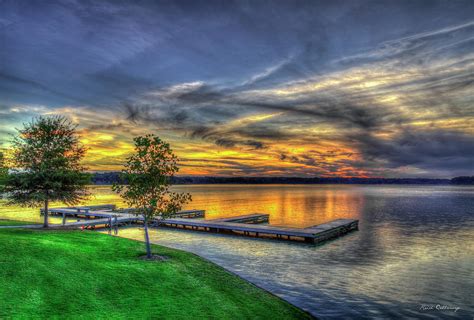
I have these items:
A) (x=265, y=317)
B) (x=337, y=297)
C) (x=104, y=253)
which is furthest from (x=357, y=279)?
(x=104, y=253)

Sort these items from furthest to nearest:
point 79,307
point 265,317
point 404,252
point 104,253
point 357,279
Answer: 1. point 404,252
2. point 357,279
3. point 104,253
4. point 265,317
5. point 79,307

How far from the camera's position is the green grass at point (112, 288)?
475 inches

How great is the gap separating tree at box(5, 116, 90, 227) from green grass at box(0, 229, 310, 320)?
411 inches

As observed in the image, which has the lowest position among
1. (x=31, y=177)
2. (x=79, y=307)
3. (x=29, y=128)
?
(x=79, y=307)

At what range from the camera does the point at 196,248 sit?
32219 mm

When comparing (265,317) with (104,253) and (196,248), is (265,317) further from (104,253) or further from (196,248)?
(196,248)

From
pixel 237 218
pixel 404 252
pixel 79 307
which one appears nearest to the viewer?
pixel 79 307

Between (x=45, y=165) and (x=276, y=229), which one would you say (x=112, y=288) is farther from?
(x=276, y=229)

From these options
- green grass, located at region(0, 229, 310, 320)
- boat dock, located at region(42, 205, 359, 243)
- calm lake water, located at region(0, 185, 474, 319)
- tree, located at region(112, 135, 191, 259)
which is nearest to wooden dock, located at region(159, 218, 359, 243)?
boat dock, located at region(42, 205, 359, 243)

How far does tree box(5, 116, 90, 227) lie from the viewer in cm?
2933

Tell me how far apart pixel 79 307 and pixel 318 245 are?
86.1 feet

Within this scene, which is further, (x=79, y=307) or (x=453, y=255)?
(x=453, y=255)

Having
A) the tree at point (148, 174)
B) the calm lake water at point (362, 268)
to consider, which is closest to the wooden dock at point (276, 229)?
the calm lake water at point (362, 268)

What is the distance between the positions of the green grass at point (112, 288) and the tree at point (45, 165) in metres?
10.4
